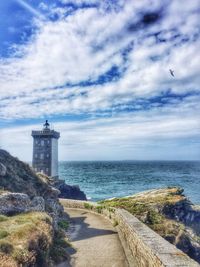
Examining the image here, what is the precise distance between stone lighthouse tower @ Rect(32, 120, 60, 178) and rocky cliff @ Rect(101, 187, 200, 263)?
25.3m

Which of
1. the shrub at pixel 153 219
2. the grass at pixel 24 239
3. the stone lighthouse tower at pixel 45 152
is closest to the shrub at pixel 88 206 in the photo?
the shrub at pixel 153 219

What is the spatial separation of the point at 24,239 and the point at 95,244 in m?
6.91

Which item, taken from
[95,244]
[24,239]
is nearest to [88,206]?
[95,244]

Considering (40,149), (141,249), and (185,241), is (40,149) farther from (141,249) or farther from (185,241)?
(141,249)

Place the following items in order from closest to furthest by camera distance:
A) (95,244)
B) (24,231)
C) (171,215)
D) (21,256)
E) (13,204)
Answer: (21,256) < (24,231) < (13,204) < (95,244) < (171,215)

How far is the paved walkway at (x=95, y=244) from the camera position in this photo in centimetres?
1449

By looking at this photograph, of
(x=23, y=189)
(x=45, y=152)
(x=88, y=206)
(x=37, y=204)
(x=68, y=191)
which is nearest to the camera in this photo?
(x=37, y=204)

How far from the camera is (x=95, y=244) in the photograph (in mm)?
18016

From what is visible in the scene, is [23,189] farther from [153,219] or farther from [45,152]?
[45,152]

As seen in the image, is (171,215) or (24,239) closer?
(24,239)

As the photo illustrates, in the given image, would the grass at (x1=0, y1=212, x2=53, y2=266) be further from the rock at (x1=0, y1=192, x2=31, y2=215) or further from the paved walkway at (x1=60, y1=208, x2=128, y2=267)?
the paved walkway at (x1=60, y1=208, x2=128, y2=267)

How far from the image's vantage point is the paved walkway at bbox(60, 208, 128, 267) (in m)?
14.5

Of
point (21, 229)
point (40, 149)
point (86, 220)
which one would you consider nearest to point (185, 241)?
point (86, 220)

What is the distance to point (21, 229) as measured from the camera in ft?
42.7
